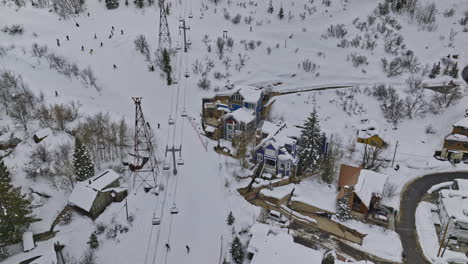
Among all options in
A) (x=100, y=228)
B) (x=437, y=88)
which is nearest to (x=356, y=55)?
(x=437, y=88)

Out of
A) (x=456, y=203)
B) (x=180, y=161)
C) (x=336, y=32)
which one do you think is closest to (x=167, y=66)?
(x=180, y=161)

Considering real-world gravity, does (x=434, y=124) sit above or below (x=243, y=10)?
below

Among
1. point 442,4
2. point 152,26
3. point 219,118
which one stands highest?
point 442,4

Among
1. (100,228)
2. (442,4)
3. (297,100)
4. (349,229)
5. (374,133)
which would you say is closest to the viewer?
(100,228)

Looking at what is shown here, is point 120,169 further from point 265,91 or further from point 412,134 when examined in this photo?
point 412,134

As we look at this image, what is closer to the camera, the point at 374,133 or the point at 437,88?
the point at 374,133

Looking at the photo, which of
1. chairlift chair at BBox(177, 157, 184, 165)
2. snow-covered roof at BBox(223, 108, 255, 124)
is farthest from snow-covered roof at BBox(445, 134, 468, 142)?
chairlift chair at BBox(177, 157, 184, 165)
